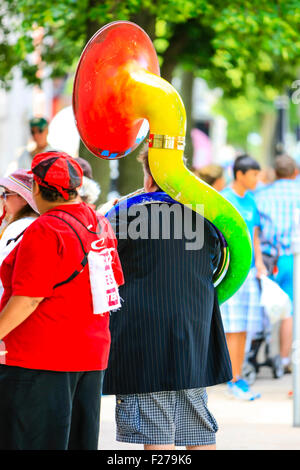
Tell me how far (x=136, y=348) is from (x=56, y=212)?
1048 millimetres

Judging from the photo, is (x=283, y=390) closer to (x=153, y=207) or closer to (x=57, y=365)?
(x=153, y=207)

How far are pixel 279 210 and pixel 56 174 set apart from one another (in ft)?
18.0

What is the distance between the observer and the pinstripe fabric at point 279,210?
9250mm

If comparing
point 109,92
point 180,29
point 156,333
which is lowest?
point 156,333

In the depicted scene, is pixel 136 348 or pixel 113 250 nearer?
pixel 113 250

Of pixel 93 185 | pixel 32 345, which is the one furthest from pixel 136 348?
pixel 93 185

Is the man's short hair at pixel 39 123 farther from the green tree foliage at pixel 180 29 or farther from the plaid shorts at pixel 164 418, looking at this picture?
the plaid shorts at pixel 164 418

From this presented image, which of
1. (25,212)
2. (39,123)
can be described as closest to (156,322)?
(25,212)

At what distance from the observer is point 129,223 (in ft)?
15.9

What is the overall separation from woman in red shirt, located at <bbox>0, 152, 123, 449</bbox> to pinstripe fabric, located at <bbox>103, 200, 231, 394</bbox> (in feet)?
2.23

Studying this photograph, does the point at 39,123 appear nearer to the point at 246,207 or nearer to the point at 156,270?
the point at 246,207

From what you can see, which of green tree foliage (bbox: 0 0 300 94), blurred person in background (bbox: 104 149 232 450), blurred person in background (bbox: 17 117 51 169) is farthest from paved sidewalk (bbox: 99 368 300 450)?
green tree foliage (bbox: 0 0 300 94)

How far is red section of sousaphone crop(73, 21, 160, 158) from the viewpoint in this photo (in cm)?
491

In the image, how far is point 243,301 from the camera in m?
8.71
